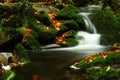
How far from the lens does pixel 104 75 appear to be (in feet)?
40.5

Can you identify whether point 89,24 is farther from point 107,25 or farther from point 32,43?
point 32,43

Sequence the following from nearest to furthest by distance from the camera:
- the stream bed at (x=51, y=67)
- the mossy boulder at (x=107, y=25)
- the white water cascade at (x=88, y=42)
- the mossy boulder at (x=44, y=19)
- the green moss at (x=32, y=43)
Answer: the stream bed at (x=51, y=67)
the green moss at (x=32, y=43)
the white water cascade at (x=88, y=42)
the mossy boulder at (x=107, y=25)
the mossy boulder at (x=44, y=19)

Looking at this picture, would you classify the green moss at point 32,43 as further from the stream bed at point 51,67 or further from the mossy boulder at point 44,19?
the mossy boulder at point 44,19

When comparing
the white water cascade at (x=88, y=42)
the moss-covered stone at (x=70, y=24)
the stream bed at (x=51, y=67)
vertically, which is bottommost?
the white water cascade at (x=88, y=42)

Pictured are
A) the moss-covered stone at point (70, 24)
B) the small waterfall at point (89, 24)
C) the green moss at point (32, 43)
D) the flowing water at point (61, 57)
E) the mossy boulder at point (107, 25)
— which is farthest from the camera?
the small waterfall at point (89, 24)

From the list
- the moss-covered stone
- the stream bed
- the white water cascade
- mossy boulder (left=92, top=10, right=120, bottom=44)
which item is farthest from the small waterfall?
the stream bed

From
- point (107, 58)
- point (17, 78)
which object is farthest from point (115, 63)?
point (17, 78)

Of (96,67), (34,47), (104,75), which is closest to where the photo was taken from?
(104,75)

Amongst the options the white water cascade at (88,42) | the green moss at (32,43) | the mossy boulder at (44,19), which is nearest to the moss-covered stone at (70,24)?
the white water cascade at (88,42)

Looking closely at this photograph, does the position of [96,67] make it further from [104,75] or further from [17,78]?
[17,78]

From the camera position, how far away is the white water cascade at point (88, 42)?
19.8 metres

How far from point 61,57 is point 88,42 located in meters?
5.30

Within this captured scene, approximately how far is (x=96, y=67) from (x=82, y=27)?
10.8m

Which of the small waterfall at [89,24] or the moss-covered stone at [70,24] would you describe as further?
the small waterfall at [89,24]
